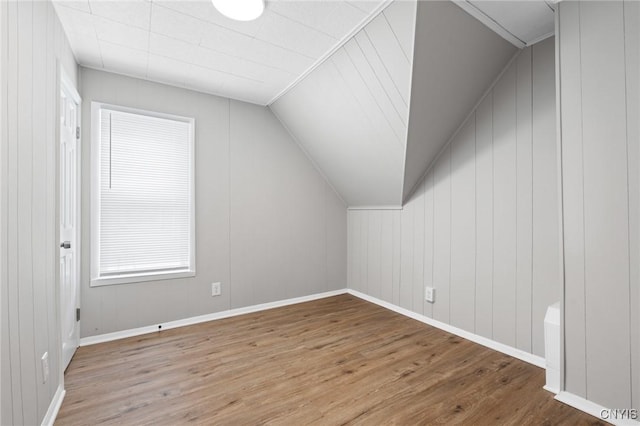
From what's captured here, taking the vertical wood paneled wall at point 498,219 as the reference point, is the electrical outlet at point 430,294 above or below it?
below

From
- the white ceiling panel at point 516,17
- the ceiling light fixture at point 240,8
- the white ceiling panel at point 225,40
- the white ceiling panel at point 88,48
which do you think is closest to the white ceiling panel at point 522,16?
the white ceiling panel at point 516,17

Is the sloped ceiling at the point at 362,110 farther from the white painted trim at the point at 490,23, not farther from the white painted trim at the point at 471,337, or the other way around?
the white painted trim at the point at 471,337

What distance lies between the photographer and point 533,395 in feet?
6.09

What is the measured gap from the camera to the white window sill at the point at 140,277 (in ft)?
8.73

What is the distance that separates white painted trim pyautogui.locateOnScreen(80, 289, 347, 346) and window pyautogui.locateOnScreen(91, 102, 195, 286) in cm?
45

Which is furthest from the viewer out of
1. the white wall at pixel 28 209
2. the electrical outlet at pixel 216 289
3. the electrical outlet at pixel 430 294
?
the electrical outlet at pixel 216 289

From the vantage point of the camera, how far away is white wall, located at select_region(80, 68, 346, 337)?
108 inches

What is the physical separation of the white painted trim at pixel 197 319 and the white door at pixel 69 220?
0.18 m

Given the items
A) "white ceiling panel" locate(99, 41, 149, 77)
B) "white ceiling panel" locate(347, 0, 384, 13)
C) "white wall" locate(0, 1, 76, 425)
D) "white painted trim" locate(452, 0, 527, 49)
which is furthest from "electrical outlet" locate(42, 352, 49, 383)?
"white painted trim" locate(452, 0, 527, 49)

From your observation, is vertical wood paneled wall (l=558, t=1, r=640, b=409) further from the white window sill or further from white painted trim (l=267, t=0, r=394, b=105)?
the white window sill

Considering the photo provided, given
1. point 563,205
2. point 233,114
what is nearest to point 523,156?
point 563,205

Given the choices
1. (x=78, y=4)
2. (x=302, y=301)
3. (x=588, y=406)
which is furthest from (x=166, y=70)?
(x=588, y=406)

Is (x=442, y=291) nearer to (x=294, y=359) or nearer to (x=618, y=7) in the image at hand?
(x=294, y=359)

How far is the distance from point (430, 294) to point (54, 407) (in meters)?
2.87
